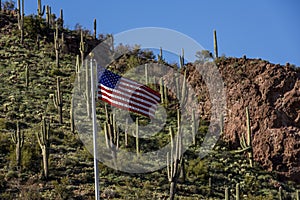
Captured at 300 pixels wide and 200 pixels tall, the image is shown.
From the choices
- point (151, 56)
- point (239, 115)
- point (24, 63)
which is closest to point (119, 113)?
point (239, 115)

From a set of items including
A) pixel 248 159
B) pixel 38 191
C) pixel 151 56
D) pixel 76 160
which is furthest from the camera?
pixel 151 56

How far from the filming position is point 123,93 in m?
24.7

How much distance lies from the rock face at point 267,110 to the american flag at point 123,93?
41.1 feet

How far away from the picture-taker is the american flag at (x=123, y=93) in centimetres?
2359

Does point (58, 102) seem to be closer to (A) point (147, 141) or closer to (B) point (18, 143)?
(A) point (147, 141)

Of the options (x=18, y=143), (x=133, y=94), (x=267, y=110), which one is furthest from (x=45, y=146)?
(x=267, y=110)

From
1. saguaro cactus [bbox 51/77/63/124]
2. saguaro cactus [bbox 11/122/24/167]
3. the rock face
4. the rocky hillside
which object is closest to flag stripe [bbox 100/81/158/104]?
the rocky hillside

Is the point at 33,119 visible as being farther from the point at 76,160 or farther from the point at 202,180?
the point at 202,180

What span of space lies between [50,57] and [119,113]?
10.2m

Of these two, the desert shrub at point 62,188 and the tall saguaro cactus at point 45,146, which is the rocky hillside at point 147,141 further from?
the tall saguaro cactus at point 45,146

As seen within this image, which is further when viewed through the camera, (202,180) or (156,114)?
(156,114)

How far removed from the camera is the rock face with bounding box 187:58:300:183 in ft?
124

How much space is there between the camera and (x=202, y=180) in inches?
1326

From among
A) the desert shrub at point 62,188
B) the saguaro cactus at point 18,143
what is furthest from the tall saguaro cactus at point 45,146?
the saguaro cactus at point 18,143
